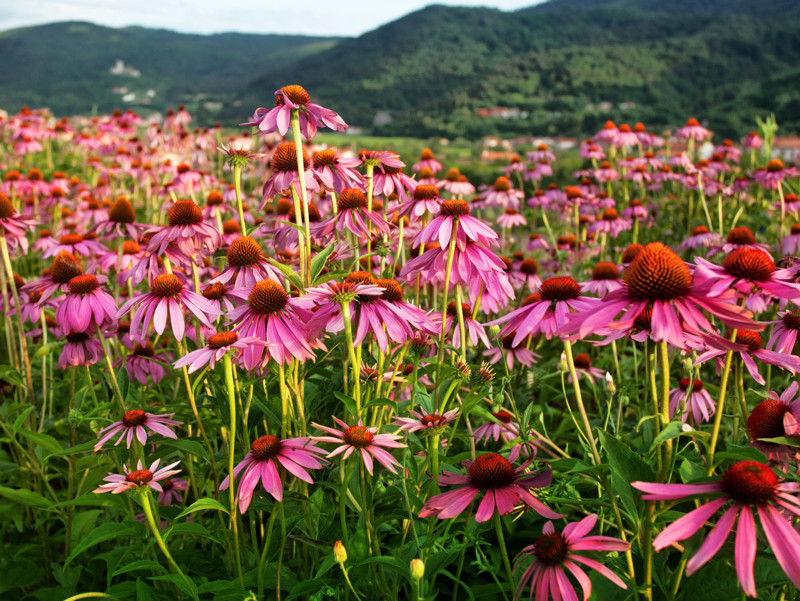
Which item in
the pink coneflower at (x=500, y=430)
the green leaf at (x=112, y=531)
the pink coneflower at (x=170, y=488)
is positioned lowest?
the pink coneflower at (x=170, y=488)

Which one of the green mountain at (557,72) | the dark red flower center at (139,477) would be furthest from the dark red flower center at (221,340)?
the green mountain at (557,72)

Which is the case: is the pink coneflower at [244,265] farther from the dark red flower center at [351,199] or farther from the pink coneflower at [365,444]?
the pink coneflower at [365,444]

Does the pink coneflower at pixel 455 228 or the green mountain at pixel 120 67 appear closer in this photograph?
the pink coneflower at pixel 455 228

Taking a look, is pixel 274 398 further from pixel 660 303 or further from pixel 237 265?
pixel 660 303

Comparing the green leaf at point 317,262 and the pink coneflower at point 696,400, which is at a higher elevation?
the green leaf at point 317,262

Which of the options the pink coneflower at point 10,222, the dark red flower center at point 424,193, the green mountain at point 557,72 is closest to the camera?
the dark red flower center at point 424,193

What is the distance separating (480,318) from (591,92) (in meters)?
56.6

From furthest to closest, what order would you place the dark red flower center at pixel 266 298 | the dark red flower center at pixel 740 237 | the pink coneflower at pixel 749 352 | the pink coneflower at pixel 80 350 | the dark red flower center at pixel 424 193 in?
the dark red flower center at pixel 740 237 → the dark red flower center at pixel 424 193 → the pink coneflower at pixel 80 350 → the dark red flower center at pixel 266 298 → the pink coneflower at pixel 749 352

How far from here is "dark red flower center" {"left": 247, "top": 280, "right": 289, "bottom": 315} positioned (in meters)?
1.46

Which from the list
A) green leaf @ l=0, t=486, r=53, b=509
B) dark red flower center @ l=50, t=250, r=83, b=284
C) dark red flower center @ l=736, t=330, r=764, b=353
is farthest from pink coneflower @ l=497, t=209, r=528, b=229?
green leaf @ l=0, t=486, r=53, b=509

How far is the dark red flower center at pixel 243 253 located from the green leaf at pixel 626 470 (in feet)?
3.83

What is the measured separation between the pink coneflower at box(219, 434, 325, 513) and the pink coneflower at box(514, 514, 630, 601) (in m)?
0.52

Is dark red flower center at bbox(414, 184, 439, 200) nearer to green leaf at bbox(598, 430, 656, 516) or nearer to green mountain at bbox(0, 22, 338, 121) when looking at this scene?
green leaf at bbox(598, 430, 656, 516)

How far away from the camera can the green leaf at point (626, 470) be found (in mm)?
1215
